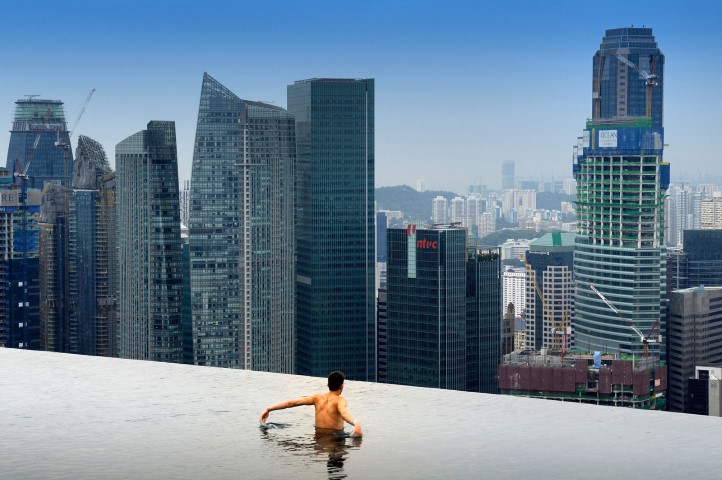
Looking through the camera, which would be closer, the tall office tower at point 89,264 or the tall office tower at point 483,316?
the tall office tower at point 483,316

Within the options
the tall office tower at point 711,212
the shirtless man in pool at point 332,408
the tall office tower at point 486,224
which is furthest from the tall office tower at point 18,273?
the shirtless man in pool at point 332,408

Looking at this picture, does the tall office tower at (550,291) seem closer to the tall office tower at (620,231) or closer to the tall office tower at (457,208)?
the tall office tower at (620,231)

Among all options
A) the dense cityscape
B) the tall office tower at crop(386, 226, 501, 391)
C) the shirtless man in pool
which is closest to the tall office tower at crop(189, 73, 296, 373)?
the dense cityscape

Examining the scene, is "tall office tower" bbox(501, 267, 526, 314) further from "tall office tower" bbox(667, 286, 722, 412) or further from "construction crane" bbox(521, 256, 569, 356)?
"tall office tower" bbox(667, 286, 722, 412)

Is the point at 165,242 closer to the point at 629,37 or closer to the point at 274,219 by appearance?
the point at 274,219

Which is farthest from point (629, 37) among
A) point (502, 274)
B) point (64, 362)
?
point (64, 362)

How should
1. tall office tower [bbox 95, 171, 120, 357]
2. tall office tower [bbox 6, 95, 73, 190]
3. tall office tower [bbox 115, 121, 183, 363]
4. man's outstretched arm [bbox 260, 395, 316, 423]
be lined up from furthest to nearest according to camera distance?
1. tall office tower [bbox 6, 95, 73, 190]
2. tall office tower [bbox 95, 171, 120, 357]
3. tall office tower [bbox 115, 121, 183, 363]
4. man's outstretched arm [bbox 260, 395, 316, 423]

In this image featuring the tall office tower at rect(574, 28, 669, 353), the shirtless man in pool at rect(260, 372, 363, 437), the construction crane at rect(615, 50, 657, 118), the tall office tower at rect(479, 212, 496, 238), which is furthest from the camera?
the construction crane at rect(615, 50, 657, 118)
